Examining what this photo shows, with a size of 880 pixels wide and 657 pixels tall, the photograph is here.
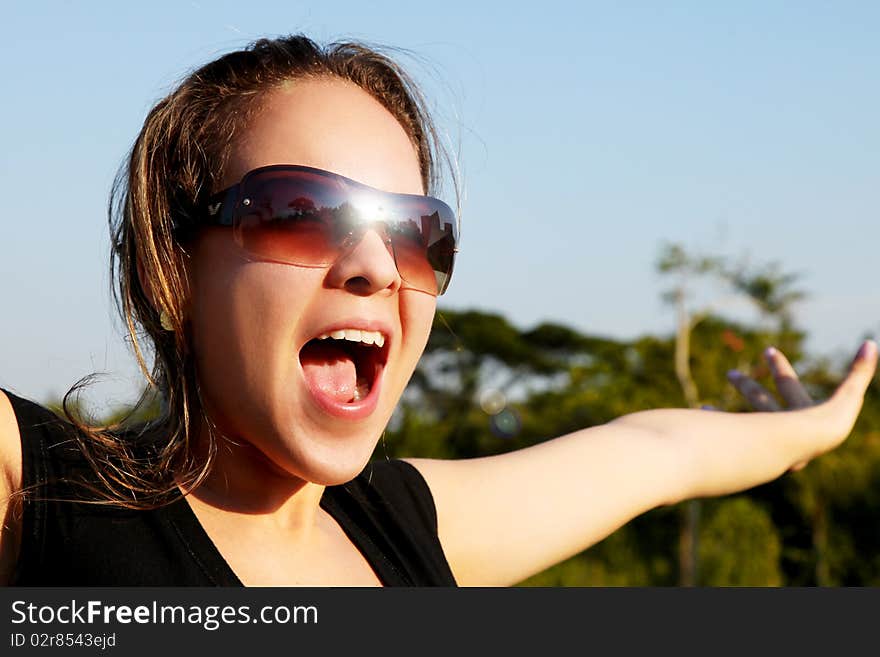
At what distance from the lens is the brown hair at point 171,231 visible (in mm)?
1848

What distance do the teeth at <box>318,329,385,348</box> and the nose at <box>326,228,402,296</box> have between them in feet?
0.25

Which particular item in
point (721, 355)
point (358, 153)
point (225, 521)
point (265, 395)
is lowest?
point (225, 521)

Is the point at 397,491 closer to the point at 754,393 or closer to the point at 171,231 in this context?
the point at 171,231

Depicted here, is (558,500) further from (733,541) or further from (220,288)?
(733,541)

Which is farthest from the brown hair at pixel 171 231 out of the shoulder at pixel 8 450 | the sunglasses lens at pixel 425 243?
the sunglasses lens at pixel 425 243

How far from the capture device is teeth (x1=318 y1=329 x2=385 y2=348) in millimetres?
1803

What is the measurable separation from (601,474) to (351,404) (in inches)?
40.7

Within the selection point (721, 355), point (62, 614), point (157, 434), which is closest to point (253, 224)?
point (157, 434)

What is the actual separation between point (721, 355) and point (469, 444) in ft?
26.3

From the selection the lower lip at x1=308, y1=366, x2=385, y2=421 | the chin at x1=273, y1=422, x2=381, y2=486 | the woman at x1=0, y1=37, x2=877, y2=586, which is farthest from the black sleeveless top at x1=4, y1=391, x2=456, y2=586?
the lower lip at x1=308, y1=366, x2=385, y2=421

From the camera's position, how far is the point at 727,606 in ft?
7.74

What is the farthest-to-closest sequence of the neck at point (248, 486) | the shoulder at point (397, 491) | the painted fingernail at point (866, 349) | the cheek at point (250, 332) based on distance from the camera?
the painted fingernail at point (866, 349)
the shoulder at point (397, 491)
the neck at point (248, 486)
the cheek at point (250, 332)

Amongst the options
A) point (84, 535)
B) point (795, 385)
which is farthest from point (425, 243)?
point (795, 385)

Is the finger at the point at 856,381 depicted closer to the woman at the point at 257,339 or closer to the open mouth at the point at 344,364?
the woman at the point at 257,339
